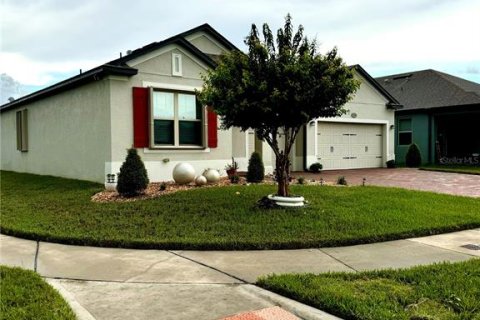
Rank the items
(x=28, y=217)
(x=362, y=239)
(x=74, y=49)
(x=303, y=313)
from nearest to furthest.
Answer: (x=303, y=313) < (x=362, y=239) < (x=28, y=217) < (x=74, y=49)

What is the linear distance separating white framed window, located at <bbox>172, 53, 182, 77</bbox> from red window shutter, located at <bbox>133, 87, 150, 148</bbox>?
1.10 m

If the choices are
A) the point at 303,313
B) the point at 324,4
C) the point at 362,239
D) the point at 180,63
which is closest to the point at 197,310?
the point at 303,313

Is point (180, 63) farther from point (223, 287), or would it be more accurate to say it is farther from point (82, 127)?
point (223, 287)

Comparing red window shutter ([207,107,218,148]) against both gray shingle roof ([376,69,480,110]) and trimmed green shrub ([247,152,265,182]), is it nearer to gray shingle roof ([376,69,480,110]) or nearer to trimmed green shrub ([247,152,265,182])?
trimmed green shrub ([247,152,265,182])

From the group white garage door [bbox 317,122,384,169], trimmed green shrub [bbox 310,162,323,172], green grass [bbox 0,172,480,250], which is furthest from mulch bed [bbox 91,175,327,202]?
white garage door [bbox 317,122,384,169]

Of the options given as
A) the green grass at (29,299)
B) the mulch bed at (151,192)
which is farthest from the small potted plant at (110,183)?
the green grass at (29,299)

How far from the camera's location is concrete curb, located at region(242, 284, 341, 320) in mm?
3471

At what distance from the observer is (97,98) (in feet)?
38.8

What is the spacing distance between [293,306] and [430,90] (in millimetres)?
23467

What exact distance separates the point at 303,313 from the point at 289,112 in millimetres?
4753

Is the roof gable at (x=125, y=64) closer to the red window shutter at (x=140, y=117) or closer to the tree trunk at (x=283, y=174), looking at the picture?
the red window shutter at (x=140, y=117)

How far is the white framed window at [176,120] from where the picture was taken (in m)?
12.0

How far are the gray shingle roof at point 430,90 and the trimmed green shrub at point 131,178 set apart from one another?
17.7 meters

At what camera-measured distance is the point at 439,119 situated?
76.7 feet
